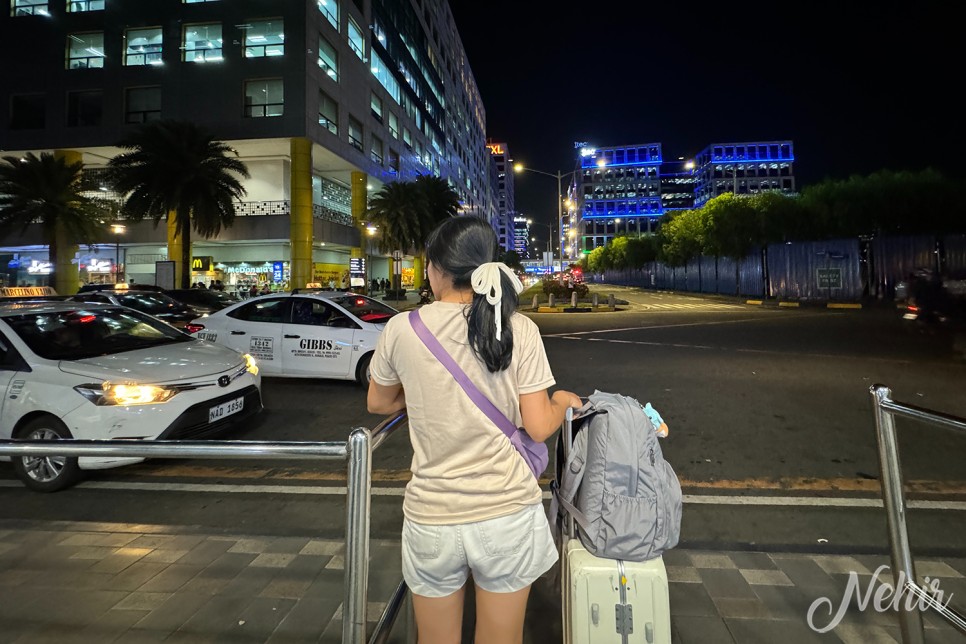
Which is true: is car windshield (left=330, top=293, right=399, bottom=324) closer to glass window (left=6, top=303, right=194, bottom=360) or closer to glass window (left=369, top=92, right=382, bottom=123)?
glass window (left=6, top=303, right=194, bottom=360)

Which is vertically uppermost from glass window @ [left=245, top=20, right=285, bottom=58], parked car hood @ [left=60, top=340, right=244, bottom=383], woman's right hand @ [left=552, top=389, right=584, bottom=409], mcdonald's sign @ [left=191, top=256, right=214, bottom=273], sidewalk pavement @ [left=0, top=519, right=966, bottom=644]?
glass window @ [left=245, top=20, right=285, bottom=58]

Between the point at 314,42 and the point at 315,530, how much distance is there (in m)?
34.1

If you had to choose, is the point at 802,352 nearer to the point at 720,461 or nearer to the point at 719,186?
the point at 720,461

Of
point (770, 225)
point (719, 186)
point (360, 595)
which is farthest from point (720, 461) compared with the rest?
point (719, 186)

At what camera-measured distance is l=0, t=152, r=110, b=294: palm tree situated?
23.9 meters

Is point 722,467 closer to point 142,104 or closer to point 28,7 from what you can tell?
point 142,104

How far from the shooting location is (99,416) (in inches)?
173

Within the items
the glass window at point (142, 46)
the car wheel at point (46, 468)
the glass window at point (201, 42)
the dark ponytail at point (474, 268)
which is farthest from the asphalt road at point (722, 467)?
the glass window at point (142, 46)

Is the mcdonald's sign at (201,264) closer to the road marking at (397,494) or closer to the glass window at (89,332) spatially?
the glass window at (89,332)

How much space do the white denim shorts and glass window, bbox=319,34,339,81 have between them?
35787 millimetres

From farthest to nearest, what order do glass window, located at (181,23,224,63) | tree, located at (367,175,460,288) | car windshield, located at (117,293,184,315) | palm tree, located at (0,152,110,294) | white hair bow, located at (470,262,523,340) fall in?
tree, located at (367,175,460,288) → glass window, located at (181,23,224,63) → palm tree, located at (0,152,110,294) → car windshield, located at (117,293,184,315) → white hair bow, located at (470,262,523,340)

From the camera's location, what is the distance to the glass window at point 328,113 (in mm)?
A: 32375

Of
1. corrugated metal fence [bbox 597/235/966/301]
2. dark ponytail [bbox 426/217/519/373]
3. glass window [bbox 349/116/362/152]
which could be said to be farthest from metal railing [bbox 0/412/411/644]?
glass window [bbox 349/116/362/152]

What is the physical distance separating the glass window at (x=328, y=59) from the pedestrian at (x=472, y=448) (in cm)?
3548
